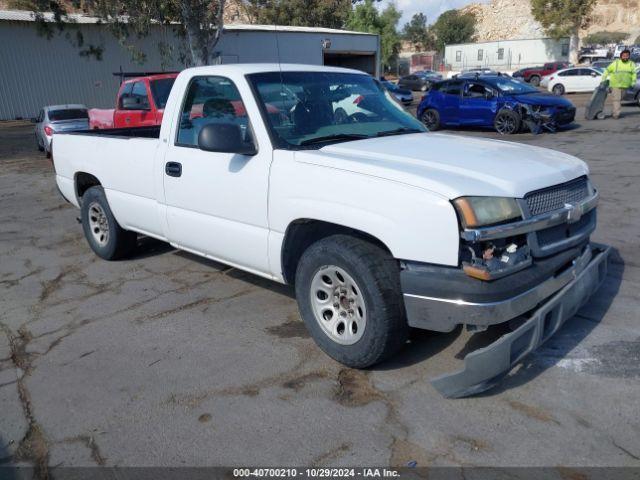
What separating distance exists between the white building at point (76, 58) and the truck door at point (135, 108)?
11.5 m

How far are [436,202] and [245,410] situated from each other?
5.34 ft

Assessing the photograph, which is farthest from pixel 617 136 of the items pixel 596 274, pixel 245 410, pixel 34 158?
pixel 34 158

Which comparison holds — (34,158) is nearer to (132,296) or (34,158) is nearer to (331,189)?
(132,296)

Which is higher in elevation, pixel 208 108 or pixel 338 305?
pixel 208 108

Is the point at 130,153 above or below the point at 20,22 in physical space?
below

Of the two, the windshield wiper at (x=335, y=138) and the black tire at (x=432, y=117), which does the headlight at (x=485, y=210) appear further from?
the black tire at (x=432, y=117)

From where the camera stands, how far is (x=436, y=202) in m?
3.10

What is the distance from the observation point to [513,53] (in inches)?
2253

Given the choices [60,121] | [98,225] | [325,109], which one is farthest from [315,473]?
Answer: [60,121]

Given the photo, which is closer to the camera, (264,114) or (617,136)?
(264,114)

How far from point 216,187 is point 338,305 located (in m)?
1.37

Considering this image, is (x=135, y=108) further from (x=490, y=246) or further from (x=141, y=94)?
(x=490, y=246)

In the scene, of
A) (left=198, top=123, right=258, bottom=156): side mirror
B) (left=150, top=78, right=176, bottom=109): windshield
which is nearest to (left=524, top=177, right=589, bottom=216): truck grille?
(left=198, top=123, right=258, bottom=156): side mirror

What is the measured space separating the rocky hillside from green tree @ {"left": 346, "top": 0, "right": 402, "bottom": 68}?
42251mm
